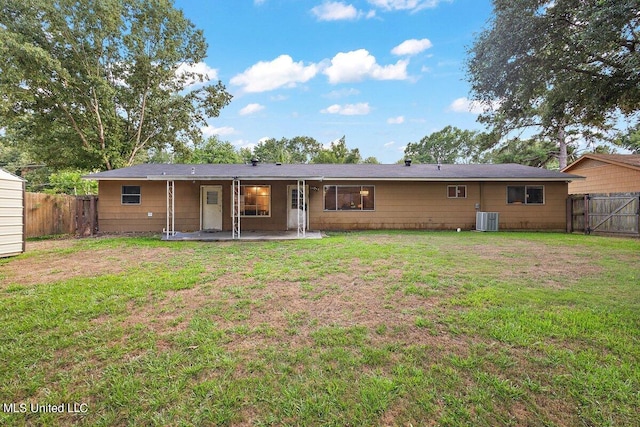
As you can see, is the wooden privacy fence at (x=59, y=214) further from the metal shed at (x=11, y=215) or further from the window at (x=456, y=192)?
the window at (x=456, y=192)

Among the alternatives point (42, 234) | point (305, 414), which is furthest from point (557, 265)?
point (42, 234)

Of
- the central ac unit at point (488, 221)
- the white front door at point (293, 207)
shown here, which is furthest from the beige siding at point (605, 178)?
the white front door at point (293, 207)

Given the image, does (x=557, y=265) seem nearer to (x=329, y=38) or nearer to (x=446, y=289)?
(x=446, y=289)

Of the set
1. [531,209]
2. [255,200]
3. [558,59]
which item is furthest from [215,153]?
[558,59]

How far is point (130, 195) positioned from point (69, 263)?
588cm

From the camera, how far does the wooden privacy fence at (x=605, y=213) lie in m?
9.47

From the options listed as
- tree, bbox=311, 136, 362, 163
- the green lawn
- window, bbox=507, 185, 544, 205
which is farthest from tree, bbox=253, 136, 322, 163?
the green lawn

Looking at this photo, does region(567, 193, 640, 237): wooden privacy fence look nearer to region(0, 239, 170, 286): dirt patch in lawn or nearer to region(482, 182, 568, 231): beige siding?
region(482, 182, 568, 231): beige siding

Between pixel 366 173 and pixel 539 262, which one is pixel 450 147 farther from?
pixel 539 262

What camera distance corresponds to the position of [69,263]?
565cm

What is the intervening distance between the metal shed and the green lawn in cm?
224

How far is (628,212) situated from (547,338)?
429 inches

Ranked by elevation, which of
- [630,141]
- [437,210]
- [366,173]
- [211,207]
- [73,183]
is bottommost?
[437,210]

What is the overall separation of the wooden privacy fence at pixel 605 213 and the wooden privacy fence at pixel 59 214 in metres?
18.1
